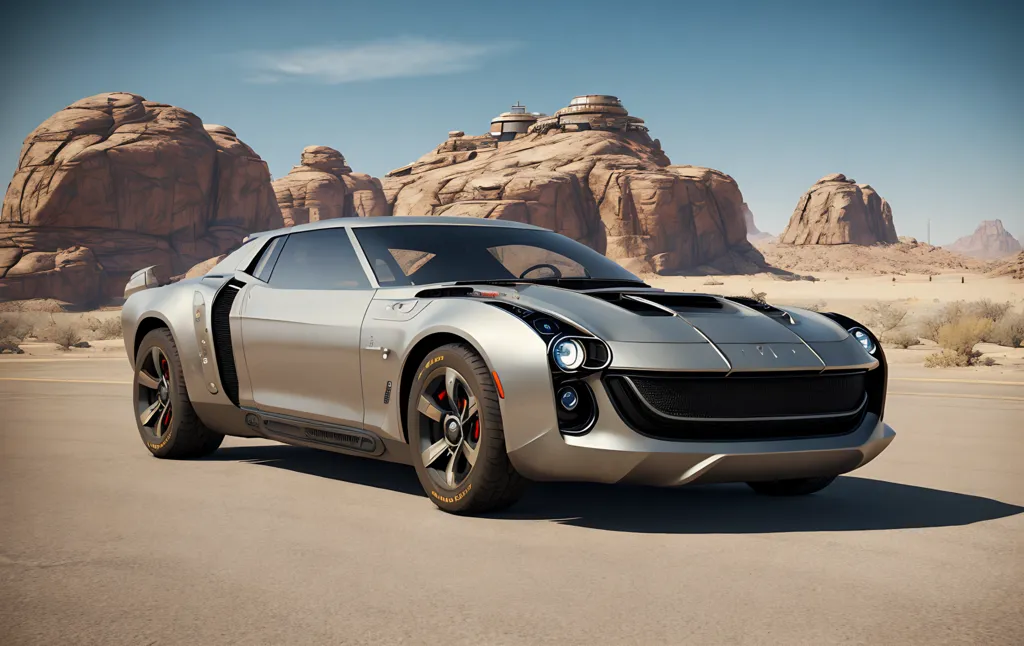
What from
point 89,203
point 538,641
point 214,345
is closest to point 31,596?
point 538,641

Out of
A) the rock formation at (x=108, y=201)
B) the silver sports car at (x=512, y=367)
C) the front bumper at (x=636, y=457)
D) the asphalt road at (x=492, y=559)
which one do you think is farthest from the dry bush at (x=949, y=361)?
the rock formation at (x=108, y=201)

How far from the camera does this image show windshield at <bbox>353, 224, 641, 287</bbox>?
20.2 feet

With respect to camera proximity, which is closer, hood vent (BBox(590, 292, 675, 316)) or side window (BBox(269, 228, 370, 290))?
hood vent (BBox(590, 292, 675, 316))

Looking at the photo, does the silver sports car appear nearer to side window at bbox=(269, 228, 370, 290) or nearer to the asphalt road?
side window at bbox=(269, 228, 370, 290)

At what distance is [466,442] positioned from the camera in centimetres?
525

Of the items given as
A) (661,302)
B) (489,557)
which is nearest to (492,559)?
(489,557)

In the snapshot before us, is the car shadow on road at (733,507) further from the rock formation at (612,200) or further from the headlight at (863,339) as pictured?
the rock formation at (612,200)

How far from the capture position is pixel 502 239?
6.70 metres

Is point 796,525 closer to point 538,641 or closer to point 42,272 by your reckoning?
point 538,641

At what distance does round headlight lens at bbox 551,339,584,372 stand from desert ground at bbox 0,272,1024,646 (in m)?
0.75

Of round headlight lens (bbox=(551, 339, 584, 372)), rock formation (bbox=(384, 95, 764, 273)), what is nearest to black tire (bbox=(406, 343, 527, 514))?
round headlight lens (bbox=(551, 339, 584, 372))

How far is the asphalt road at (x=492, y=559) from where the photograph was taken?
3.49 m

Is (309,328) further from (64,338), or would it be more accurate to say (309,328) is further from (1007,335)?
(64,338)

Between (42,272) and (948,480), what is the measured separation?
60.3 m
